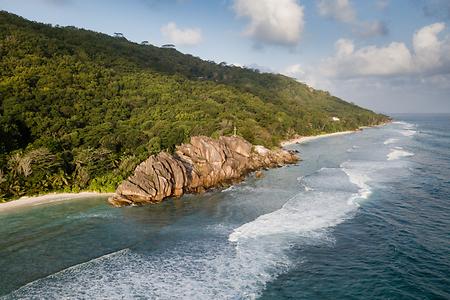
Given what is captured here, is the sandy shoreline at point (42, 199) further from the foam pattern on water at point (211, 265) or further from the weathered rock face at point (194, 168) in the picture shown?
the foam pattern on water at point (211, 265)

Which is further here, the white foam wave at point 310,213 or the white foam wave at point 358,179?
the white foam wave at point 358,179

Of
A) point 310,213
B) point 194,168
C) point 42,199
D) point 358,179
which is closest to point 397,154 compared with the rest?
point 358,179

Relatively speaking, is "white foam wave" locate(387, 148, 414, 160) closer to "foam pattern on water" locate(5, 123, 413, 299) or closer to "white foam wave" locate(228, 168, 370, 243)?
"white foam wave" locate(228, 168, 370, 243)

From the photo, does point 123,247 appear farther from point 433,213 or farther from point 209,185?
point 433,213

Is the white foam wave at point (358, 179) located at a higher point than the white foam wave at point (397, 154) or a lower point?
lower

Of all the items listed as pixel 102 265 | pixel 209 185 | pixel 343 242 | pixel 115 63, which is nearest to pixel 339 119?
pixel 115 63

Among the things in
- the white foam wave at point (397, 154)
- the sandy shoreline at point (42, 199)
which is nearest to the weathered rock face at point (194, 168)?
the sandy shoreline at point (42, 199)
